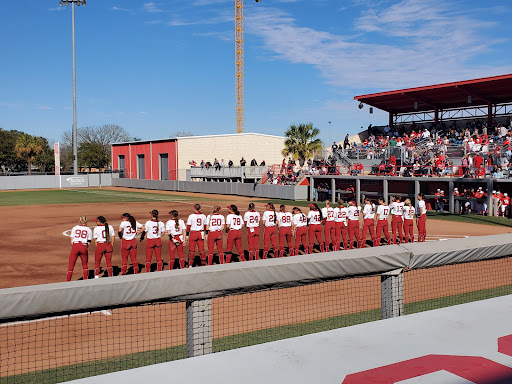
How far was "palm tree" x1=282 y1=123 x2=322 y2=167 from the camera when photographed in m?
54.2

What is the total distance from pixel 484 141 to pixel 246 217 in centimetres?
2497

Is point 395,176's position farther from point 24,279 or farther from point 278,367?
point 278,367

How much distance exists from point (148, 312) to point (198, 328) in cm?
425

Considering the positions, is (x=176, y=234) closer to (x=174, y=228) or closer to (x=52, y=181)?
(x=174, y=228)

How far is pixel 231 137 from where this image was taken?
56.5m

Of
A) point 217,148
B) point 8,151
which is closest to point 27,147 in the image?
point 8,151

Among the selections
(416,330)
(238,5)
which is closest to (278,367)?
(416,330)

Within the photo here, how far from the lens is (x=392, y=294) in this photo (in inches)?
251

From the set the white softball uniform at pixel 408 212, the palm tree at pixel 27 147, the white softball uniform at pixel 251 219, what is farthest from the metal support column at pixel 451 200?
the palm tree at pixel 27 147

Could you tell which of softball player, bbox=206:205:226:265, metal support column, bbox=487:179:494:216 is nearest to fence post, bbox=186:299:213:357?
softball player, bbox=206:205:226:265

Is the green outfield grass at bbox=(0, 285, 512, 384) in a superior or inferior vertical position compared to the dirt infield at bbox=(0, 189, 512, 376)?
superior

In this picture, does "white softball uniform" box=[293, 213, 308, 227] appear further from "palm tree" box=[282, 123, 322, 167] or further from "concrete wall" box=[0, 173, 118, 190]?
"concrete wall" box=[0, 173, 118, 190]

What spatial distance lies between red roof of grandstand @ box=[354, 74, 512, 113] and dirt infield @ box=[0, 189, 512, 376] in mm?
26375

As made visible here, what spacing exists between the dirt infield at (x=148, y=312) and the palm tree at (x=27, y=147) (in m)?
61.9
